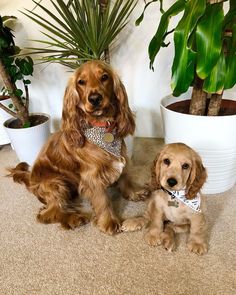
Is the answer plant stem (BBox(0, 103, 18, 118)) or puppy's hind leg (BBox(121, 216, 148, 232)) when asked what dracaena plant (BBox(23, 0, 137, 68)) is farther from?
puppy's hind leg (BBox(121, 216, 148, 232))

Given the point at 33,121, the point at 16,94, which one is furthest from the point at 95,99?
the point at 33,121

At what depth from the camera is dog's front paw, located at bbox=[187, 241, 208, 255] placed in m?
1.16

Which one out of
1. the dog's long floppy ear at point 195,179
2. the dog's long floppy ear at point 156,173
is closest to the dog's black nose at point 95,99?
the dog's long floppy ear at point 156,173

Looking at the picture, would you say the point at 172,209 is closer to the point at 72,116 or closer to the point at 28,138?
the point at 72,116

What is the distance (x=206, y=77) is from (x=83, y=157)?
2.14 ft

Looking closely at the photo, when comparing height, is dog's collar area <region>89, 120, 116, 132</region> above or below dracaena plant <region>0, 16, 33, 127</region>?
below

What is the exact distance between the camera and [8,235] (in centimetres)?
135

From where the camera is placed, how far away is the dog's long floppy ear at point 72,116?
1239 millimetres

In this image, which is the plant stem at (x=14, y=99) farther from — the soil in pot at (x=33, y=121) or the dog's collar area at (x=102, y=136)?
the dog's collar area at (x=102, y=136)

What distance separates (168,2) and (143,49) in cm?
34

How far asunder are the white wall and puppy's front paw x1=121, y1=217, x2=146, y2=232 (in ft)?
3.62

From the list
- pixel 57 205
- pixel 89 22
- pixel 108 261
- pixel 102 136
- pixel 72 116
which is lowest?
pixel 108 261

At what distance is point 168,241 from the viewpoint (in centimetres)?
119

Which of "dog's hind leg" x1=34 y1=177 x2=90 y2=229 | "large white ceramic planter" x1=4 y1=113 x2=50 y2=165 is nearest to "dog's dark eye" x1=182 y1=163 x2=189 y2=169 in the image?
"dog's hind leg" x1=34 y1=177 x2=90 y2=229
